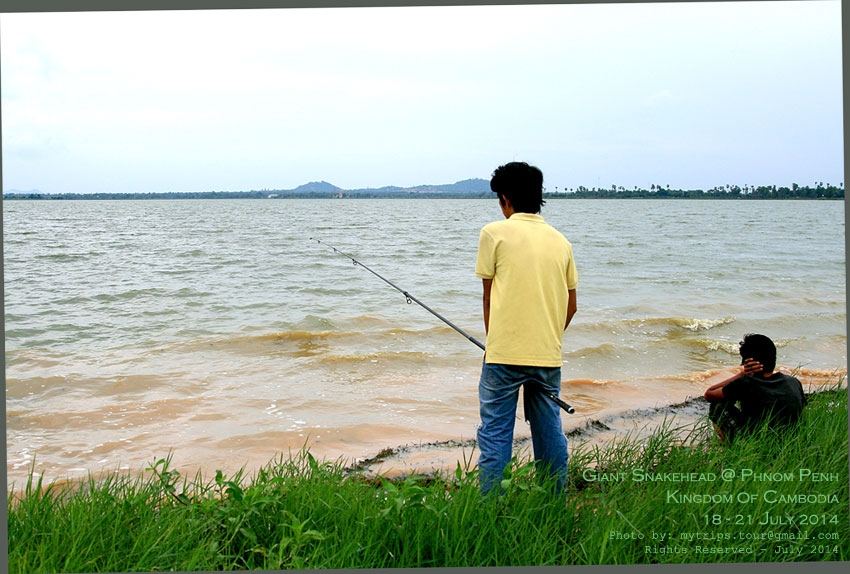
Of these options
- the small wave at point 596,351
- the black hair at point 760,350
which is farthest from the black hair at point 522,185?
the small wave at point 596,351

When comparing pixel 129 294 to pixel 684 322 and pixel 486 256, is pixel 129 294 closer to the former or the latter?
pixel 684 322

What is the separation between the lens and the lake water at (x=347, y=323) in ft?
17.5

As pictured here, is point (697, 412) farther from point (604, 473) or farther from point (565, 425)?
point (604, 473)

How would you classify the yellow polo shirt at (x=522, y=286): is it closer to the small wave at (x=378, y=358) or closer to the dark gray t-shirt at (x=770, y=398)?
the dark gray t-shirt at (x=770, y=398)

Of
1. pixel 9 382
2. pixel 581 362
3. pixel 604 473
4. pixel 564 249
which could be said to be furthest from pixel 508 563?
pixel 9 382

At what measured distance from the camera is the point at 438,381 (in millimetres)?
6625

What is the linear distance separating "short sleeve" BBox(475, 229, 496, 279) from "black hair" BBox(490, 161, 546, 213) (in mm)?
216

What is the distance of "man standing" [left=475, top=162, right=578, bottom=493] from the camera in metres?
3.04

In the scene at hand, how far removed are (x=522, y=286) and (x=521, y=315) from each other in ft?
0.40

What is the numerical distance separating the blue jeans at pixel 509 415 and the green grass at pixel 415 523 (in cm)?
10

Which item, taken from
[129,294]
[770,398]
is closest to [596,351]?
[770,398]

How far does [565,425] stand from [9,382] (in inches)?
186

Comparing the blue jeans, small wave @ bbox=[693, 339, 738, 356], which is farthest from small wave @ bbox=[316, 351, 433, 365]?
the blue jeans

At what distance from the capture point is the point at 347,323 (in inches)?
355
